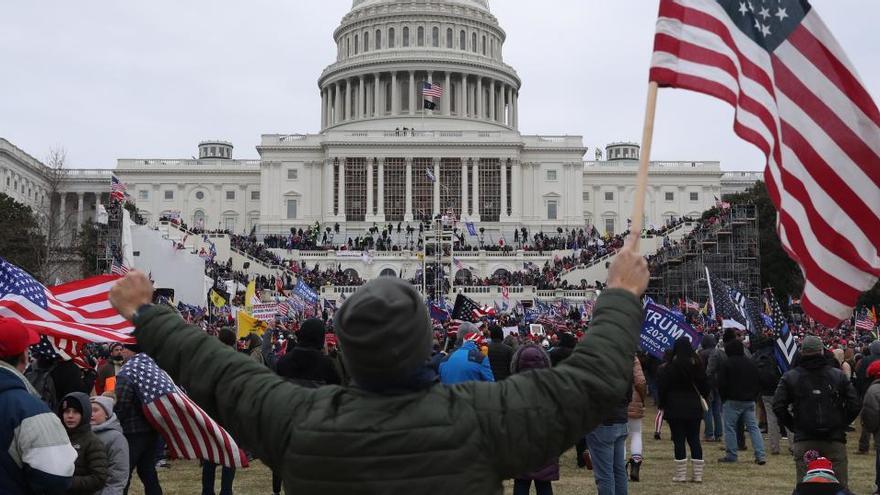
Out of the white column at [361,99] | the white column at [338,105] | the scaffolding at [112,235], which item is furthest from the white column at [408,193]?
the scaffolding at [112,235]

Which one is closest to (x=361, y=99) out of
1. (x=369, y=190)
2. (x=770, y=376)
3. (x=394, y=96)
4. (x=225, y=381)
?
(x=394, y=96)

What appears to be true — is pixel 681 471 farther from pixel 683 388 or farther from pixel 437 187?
pixel 437 187

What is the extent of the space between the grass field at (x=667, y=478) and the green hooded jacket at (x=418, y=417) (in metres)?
9.07

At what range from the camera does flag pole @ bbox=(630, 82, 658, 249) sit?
11.9 ft

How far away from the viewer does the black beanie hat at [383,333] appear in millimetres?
3205

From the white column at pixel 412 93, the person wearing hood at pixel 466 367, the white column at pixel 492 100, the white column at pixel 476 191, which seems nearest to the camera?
the person wearing hood at pixel 466 367

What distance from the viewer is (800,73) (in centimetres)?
522

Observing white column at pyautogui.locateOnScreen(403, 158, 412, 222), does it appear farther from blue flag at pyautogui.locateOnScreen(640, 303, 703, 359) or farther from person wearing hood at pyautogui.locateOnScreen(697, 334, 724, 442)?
blue flag at pyautogui.locateOnScreen(640, 303, 703, 359)

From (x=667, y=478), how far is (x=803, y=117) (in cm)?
879

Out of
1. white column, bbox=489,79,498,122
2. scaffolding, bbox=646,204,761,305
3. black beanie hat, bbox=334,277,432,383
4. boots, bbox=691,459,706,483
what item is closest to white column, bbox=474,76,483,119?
white column, bbox=489,79,498,122

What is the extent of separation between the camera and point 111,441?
7.96 meters

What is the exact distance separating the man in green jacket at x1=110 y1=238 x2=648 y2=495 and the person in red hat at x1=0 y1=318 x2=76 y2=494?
2.00 meters

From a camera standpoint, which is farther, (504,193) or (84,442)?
(504,193)

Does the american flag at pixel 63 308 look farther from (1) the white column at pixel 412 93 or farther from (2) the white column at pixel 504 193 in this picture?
(1) the white column at pixel 412 93
